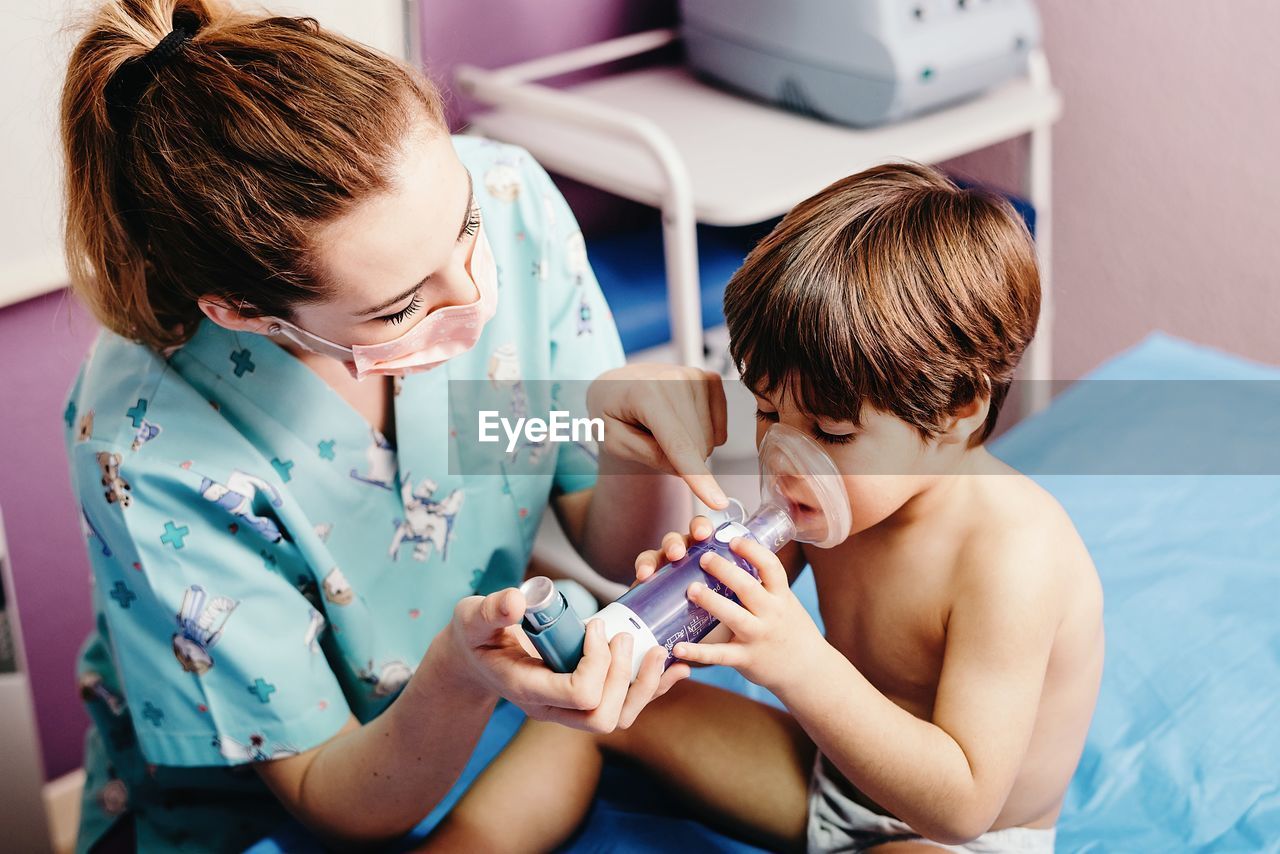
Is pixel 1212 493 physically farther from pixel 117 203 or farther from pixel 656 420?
pixel 117 203

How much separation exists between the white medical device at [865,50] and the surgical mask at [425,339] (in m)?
0.83

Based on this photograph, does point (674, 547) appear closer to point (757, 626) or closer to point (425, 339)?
point (757, 626)

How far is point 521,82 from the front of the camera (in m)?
1.81

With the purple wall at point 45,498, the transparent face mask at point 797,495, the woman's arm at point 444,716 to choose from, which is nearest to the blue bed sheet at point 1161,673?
the woman's arm at point 444,716

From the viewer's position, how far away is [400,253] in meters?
0.86

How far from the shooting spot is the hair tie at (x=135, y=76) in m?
0.84

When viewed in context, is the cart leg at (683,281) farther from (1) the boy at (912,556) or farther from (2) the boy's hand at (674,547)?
(2) the boy's hand at (674,547)

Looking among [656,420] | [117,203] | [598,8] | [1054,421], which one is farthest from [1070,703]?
[598,8]

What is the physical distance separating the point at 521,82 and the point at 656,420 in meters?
1.02

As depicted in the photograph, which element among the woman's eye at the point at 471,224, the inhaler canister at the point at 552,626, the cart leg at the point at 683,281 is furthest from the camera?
the cart leg at the point at 683,281

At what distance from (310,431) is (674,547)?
0.39 m

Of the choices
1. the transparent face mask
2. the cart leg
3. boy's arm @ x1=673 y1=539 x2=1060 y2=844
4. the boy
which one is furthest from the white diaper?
the cart leg

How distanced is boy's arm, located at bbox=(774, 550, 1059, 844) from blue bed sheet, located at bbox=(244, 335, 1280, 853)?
0.26 meters

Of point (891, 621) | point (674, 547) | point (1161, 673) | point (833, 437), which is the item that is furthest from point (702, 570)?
point (1161, 673)
